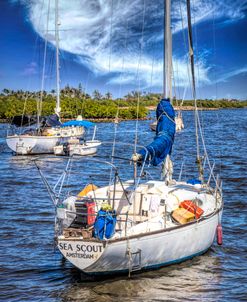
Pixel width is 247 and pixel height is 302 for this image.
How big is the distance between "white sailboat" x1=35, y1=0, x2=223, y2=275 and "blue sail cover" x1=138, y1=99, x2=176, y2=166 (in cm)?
3

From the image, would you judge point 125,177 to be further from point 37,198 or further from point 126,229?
point 126,229

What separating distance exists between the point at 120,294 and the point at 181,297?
1.63 metres

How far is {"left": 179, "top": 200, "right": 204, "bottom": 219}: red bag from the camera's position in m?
14.9

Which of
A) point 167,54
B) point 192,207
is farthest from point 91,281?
point 167,54

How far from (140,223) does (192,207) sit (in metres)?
1.88

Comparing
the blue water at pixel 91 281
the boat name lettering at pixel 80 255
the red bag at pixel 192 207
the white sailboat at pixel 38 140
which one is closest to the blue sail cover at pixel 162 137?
the red bag at pixel 192 207

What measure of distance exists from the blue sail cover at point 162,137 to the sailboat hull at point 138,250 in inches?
95.9

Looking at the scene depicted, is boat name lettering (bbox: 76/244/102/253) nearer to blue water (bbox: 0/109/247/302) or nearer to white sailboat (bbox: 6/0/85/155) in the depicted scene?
blue water (bbox: 0/109/247/302)

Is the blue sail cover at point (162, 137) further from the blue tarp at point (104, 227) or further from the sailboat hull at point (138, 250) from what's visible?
the blue tarp at point (104, 227)

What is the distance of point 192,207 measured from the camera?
15.0 metres

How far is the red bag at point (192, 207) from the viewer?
14.9 m

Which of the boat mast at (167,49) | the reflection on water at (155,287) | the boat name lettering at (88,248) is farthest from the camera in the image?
the boat mast at (167,49)

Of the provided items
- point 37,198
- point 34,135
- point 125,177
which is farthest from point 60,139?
Result: point 37,198

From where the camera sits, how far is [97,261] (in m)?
12.9
